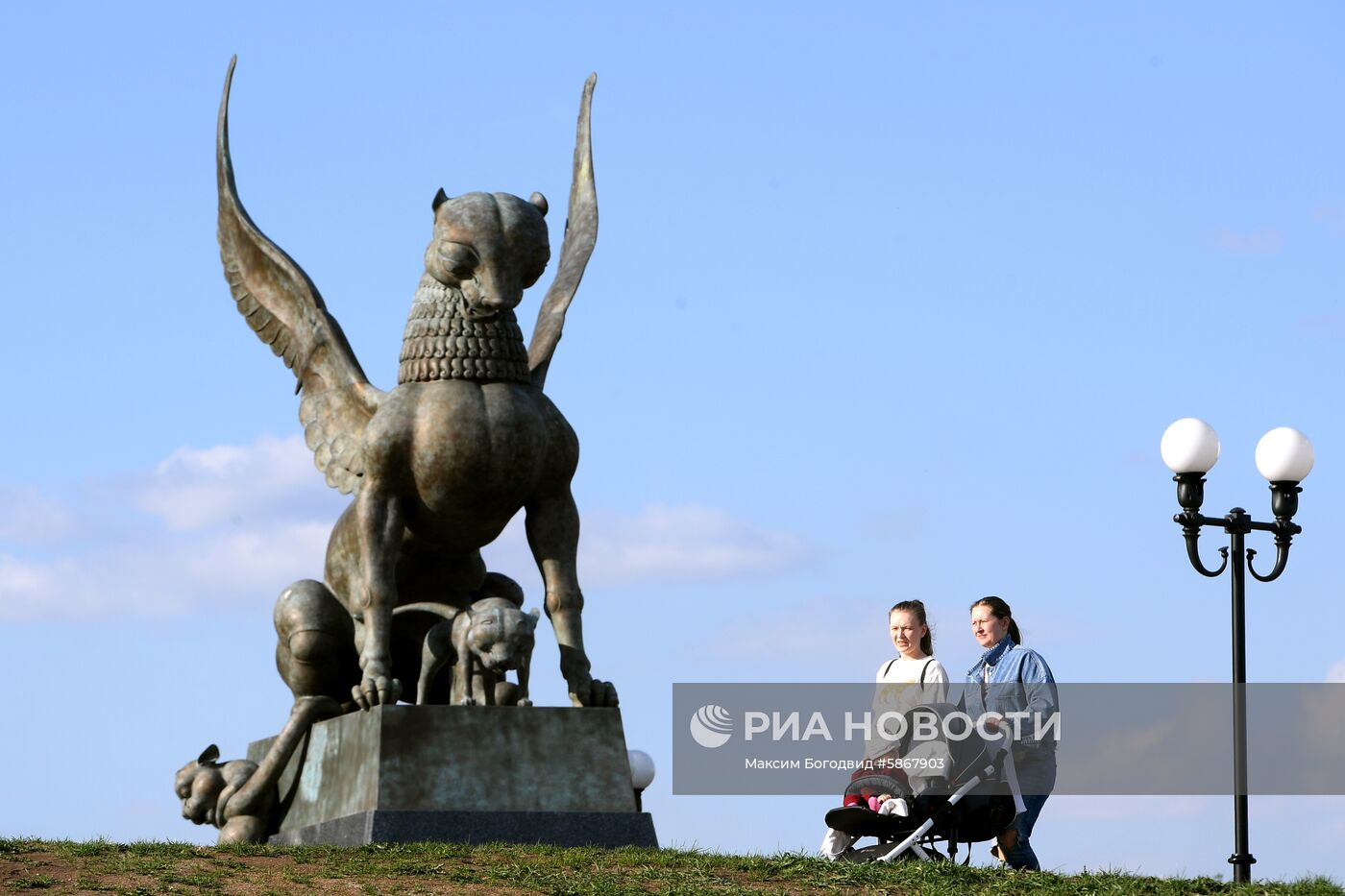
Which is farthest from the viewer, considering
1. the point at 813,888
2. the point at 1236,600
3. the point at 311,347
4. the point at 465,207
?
the point at 1236,600

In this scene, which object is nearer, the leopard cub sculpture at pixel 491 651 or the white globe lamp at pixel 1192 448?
the leopard cub sculpture at pixel 491 651

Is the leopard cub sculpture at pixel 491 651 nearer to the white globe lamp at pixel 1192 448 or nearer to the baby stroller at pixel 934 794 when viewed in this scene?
the baby stroller at pixel 934 794

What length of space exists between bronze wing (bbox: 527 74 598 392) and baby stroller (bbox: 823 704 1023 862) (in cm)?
296

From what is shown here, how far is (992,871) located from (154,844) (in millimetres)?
3879

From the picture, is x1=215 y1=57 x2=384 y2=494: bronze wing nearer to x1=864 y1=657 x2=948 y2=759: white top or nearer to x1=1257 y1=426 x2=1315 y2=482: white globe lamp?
x1=864 y1=657 x2=948 y2=759: white top

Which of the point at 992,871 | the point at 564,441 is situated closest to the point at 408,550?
the point at 564,441

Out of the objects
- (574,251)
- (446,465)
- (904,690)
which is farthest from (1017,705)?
(574,251)

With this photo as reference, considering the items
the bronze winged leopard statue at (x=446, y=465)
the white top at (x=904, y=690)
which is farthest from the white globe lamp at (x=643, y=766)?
the white top at (x=904, y=690)

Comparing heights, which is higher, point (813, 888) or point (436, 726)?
point (436, 726)

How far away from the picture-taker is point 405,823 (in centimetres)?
1185

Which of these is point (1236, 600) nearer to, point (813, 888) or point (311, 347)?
point (813, 888)

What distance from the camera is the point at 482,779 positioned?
474 inches

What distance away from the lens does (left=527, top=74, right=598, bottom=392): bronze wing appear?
1331 centimetres

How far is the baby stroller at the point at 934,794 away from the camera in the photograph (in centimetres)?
1138
